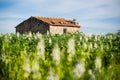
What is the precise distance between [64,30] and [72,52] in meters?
45.9

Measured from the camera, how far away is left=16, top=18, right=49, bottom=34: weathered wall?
47.8 m

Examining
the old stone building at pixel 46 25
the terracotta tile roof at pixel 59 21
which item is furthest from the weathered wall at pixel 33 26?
the terracotta tile roof at pixel 59 21

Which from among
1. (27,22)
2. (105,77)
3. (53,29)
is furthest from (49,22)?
(105,77)

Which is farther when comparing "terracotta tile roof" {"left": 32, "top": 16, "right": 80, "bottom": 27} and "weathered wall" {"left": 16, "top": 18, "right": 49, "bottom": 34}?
"terracotta tile roof" {"left": 32, "top": 16, "right": 80, "bottom": 27}

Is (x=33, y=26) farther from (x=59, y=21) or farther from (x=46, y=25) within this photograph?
(x=59, y=21)

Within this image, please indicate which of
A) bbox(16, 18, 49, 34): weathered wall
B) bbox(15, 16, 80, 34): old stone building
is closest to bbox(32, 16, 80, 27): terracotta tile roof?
bbox(15, 16, 80, 34): old stone building

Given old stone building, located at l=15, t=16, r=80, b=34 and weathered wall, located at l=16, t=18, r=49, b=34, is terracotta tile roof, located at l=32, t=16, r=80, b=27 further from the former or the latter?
weathered wall, located at l=16, t=18, r=49, b=34

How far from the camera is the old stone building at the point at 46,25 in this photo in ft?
157

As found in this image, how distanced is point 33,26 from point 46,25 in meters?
2.81

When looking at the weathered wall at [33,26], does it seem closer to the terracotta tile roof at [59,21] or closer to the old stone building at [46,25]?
the old stone building at [46,25]

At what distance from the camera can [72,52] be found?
17.4 feet

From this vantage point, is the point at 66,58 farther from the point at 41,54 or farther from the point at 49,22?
the point at 49,22

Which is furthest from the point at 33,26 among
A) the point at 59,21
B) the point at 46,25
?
the point at 59,21

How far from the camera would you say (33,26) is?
4975cm
